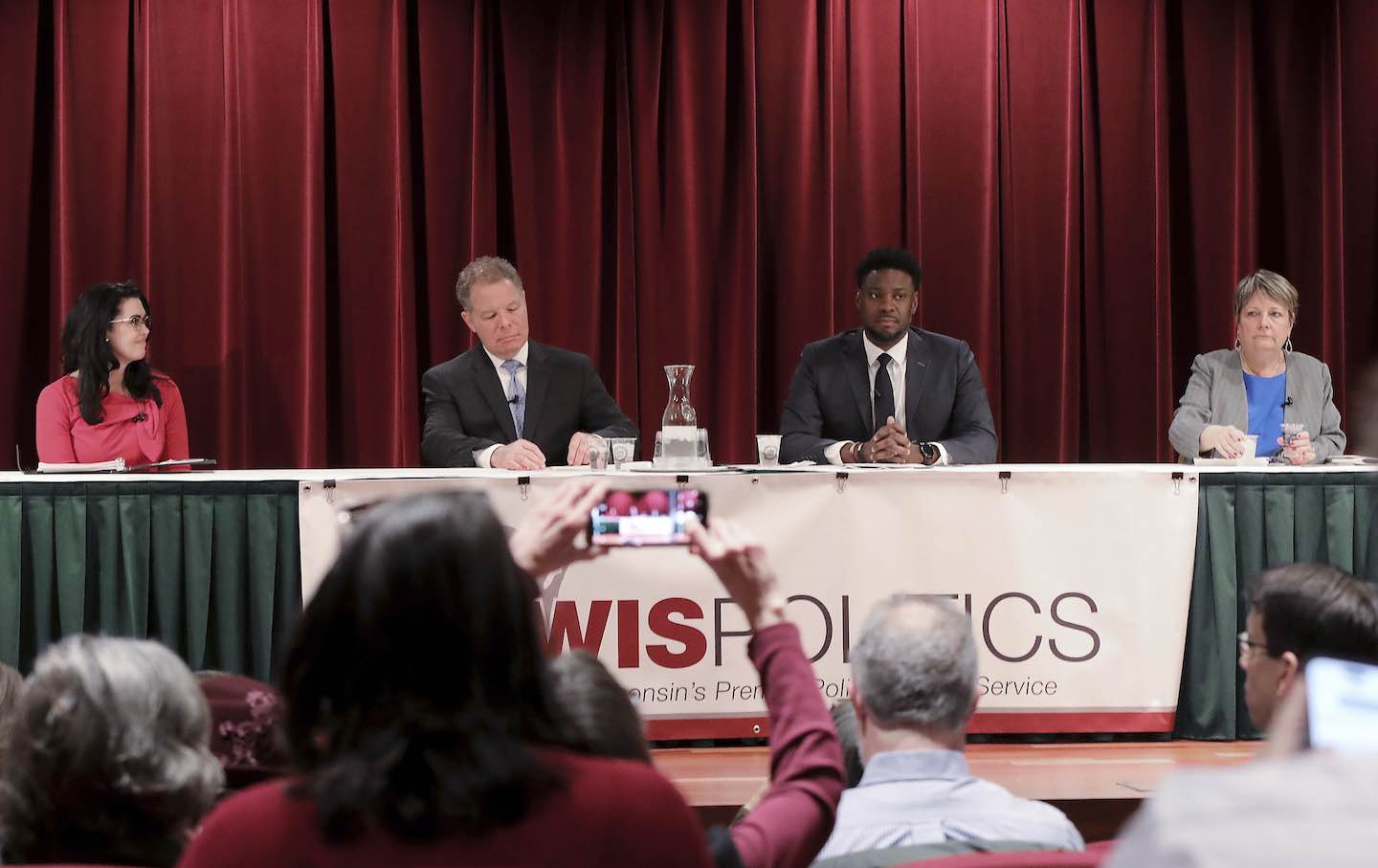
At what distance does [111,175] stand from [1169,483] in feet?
13.2

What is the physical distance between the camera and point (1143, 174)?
220 inches

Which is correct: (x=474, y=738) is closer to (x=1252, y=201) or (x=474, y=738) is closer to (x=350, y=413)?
(x=350, y=413)

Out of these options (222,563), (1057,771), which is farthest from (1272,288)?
(222,563)

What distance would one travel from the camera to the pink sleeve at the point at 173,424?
15.1ft

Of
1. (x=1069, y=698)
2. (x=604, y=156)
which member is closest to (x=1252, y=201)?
(x=604, y=156)

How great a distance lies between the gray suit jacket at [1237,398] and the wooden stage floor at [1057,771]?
1338 millimetres

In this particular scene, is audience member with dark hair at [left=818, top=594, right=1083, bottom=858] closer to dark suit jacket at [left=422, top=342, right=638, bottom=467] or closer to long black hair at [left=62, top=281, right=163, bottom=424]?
dark suit jacket at [left=422, top=342, right=638, bottom=467]

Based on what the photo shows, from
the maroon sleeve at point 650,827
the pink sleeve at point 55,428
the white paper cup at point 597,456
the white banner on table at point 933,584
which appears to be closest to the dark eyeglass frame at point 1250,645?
the maroon sleeve at point 650,827

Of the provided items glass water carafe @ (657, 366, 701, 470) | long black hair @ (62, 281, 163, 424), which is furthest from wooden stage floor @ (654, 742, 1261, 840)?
long black hair @ (62, 281, 163, 424)

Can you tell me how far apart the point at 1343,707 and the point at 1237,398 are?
3.49 metres

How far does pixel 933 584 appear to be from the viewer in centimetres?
Result: 327

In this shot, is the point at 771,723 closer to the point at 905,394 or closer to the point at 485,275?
the point at 485,275

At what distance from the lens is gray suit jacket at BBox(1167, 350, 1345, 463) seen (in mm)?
4395

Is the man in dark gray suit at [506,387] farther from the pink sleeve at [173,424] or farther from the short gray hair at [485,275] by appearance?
the pink sleeve at [173,424]
